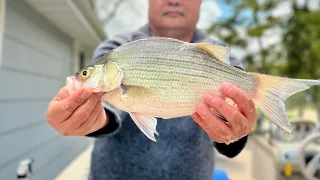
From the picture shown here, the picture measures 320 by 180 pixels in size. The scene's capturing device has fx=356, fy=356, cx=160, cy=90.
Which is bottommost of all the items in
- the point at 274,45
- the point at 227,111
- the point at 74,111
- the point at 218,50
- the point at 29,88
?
the point at 274,45

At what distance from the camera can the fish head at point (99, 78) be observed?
1.30m

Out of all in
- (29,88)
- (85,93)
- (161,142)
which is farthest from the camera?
(29,88)

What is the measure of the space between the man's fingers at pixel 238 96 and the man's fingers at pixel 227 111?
28mm

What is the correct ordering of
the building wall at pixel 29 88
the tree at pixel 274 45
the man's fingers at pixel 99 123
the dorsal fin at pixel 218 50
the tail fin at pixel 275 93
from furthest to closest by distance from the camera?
the tree at pixel 274 45 < the building wall at pixel 29 88 < the man's fingers at pixel 99 123 < the dorsal fin at pixel 218 50 < the tail fin at pixel 275 93

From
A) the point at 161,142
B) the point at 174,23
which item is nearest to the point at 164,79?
the point at 174,23

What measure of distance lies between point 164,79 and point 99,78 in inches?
9.6

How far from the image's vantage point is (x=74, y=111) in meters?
1.36

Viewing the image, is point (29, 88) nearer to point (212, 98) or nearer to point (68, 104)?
point (68, 104)

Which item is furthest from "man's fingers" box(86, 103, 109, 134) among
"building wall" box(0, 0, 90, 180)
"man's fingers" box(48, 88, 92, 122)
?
"building wall" box(0, 0, 90, 180)

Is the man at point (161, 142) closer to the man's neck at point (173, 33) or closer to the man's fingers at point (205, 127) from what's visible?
the man's neck at point (173, 33)

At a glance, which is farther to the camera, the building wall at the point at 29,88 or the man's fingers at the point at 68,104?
the building wall at the point at 29,88

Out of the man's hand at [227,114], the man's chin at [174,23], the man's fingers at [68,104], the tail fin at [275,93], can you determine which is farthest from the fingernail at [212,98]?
the man's chin at [174,23]

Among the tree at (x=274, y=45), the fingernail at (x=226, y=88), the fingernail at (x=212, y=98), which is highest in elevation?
the fingernail at (x=226, y=88)

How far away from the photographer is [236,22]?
23031 mm
